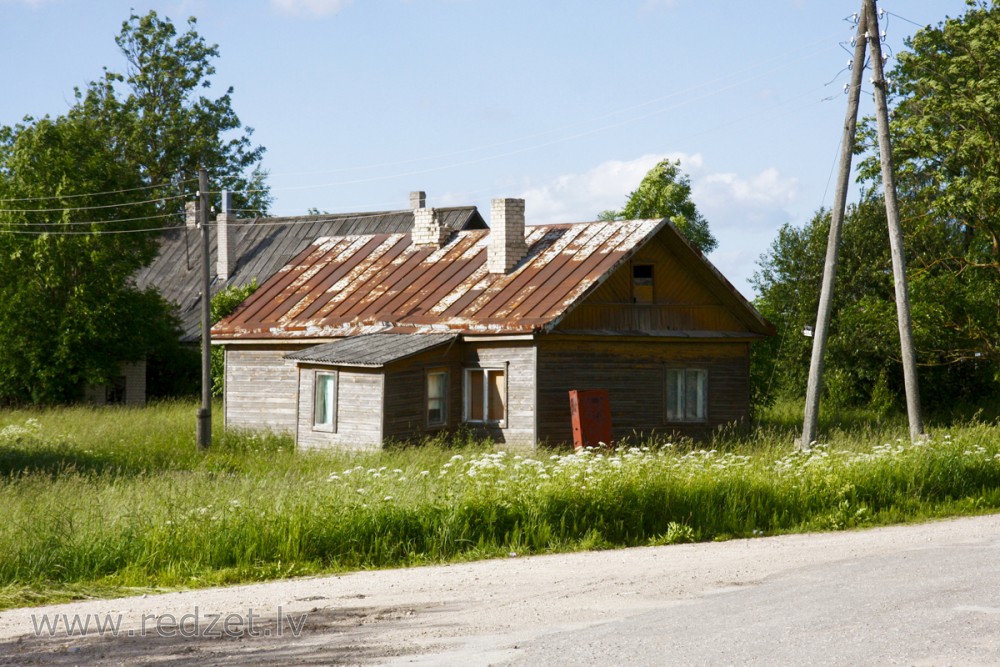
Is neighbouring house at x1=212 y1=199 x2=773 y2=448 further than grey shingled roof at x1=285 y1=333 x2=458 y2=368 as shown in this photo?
Yes

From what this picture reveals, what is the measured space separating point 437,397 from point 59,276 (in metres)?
17.2

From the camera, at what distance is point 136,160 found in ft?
182

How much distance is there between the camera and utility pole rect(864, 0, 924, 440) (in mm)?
19531

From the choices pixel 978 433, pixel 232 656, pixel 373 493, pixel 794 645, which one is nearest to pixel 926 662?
pixel 794 645

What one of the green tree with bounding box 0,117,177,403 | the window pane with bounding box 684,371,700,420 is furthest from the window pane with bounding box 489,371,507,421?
the green tree with bounding box 0,117,177,403

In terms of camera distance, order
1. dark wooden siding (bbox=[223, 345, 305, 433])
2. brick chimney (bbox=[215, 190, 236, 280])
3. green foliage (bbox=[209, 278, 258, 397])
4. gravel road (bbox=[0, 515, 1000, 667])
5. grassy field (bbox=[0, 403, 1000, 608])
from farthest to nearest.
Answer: brick chimney (bbox=[215, 190, 236, 280]) < green foliage (bbox=[209, 278, 258, 397]) < dark wooden siding (bbox=[223, 345, 305, 433]) < grassy field (bbox=[0, 403, 1000, 608]) < gravel road (bbox=[0, 515, 1000, 667])

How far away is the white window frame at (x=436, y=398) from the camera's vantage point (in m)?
23.8

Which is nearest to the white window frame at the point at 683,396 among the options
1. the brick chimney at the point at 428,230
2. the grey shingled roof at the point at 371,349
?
the grey shingled roof at the point at 371,349

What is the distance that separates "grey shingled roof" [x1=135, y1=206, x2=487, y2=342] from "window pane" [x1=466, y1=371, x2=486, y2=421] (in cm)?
1379

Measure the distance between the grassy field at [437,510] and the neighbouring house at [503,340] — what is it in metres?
5.63

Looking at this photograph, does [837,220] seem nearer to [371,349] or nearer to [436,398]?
[436,398]

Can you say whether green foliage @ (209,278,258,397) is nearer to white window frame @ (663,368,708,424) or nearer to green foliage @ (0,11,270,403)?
green foliage @ (0,11,270,403)

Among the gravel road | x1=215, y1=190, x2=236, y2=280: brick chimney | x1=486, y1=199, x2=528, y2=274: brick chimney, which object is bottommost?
the gravel road

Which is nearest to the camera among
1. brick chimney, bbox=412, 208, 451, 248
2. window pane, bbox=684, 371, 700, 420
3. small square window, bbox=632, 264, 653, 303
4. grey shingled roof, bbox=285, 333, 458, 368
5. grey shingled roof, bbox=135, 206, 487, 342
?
grey shingled roof, bbox=285, 333, 458, 368
